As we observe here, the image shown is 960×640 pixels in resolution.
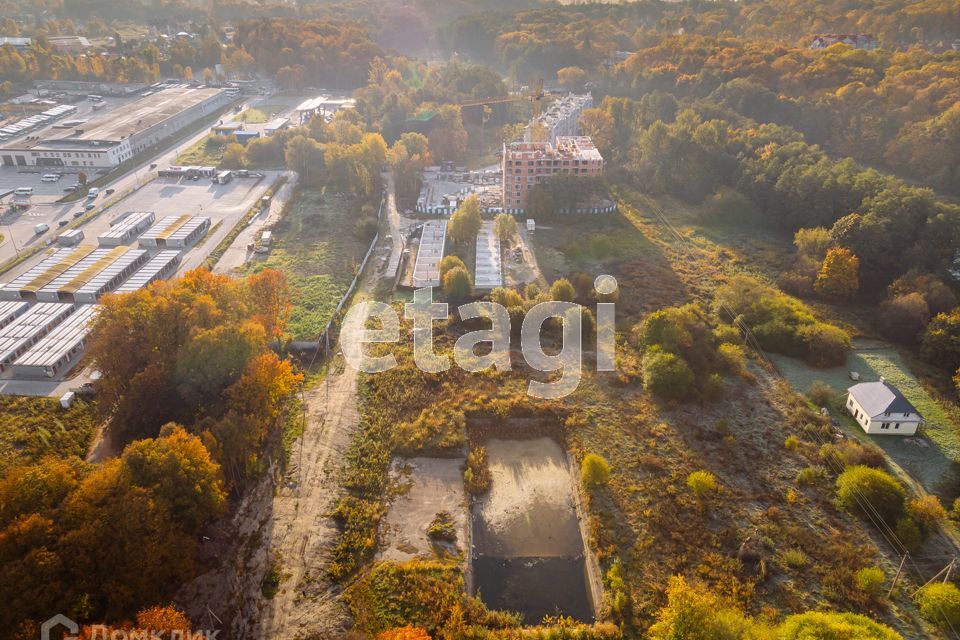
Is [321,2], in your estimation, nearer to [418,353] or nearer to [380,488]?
[418,353]

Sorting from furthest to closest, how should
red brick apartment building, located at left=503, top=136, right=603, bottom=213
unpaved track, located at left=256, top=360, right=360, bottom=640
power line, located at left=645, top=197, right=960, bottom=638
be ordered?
red brick apartment building, located at left=503, top=136, right=603, bottom=213, power line, located at left=645, top=197, right=960, bottom=638, unpaved track, located at left=256, top=360, right=360, bottom=640

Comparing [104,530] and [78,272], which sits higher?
[78,272]

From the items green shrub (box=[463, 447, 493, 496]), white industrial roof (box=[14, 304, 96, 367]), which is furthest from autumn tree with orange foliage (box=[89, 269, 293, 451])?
green shrub (box=[463, 447, 493, 496])

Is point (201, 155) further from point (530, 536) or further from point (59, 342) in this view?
point (530, 536)

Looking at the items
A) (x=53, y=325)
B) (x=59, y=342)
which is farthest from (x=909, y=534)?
(x=53, y=325)

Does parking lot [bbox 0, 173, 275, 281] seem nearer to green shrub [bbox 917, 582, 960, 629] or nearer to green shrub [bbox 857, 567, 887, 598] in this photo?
green shrub [bbox 857, 567, 887, 598]
